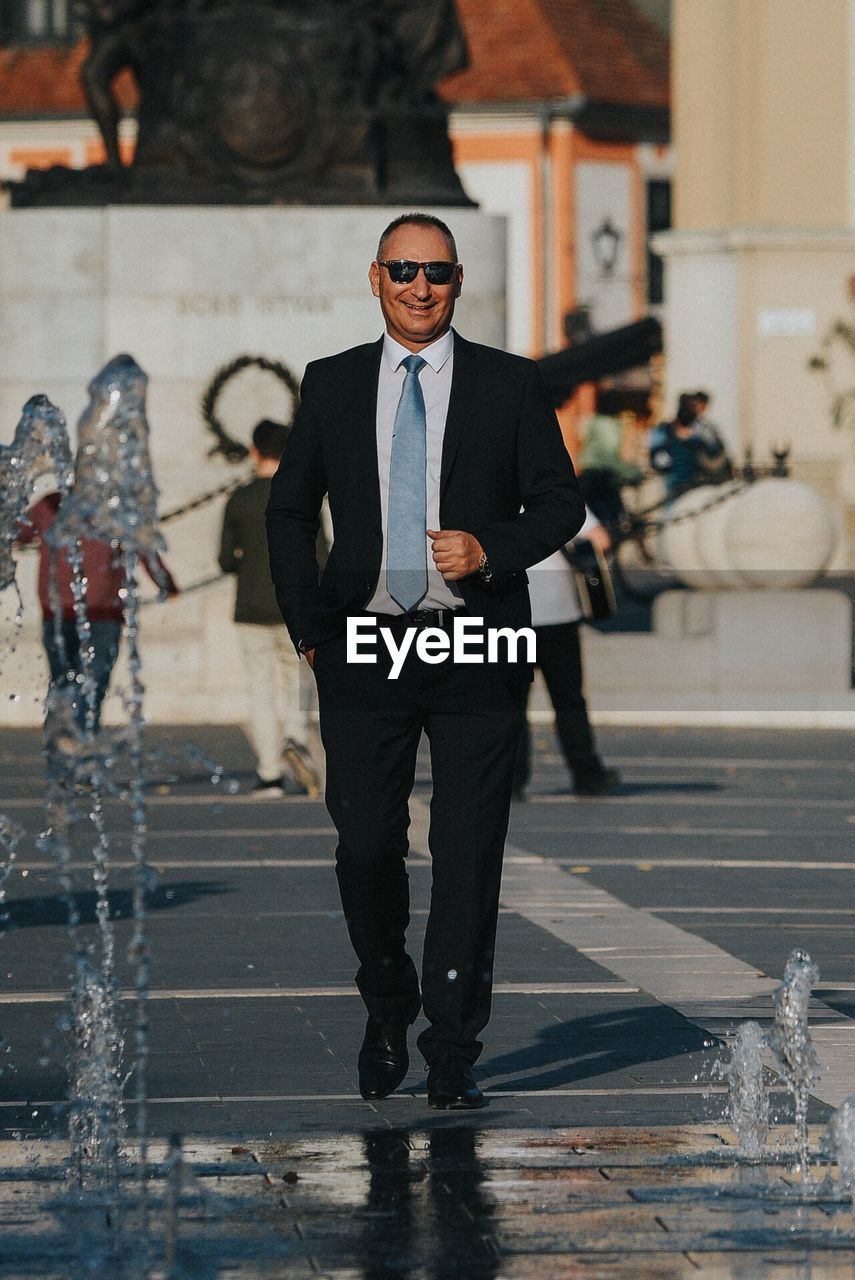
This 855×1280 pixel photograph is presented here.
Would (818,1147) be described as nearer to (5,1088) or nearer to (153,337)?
(5,1088)

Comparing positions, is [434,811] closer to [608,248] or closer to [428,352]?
[428,352]

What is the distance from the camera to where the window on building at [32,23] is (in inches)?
2501

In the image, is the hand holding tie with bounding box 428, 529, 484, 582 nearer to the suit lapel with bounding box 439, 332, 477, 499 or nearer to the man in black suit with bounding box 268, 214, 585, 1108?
the man in black suit with bounding box 268, 214, 585, 1108

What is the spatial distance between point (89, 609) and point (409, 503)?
7.10 metres

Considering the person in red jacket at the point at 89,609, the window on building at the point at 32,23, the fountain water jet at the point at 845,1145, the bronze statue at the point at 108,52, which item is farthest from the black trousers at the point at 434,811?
the window on building at the point at 32,23

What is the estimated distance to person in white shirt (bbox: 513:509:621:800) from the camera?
14695 millimetres

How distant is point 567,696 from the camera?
14820mm

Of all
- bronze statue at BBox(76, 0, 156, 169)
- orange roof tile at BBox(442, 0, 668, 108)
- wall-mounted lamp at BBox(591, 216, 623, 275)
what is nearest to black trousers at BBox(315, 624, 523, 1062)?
bronze statue at BBox(76, 0, 156, 169)

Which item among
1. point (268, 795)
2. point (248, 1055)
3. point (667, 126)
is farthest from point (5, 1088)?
point (667, 126)

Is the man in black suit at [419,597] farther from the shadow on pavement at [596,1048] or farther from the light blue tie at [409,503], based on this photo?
the shadow on pavement at [596,1048]

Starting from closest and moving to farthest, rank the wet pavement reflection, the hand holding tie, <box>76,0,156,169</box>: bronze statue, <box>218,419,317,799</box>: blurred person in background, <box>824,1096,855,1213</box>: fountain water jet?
the wet pavement reflection < <box>824,1096,855,1213</box>: fountain water jet < the hand holding tie < <box>218,419,317,799</box>: blurred person in background < <box>76,0,156,169</box>: bronze statue

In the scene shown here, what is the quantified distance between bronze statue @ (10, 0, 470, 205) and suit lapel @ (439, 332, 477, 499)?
12.2 meters

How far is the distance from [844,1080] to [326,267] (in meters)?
12.3

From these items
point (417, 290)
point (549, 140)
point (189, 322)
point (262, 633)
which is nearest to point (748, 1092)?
point (417, 290)
